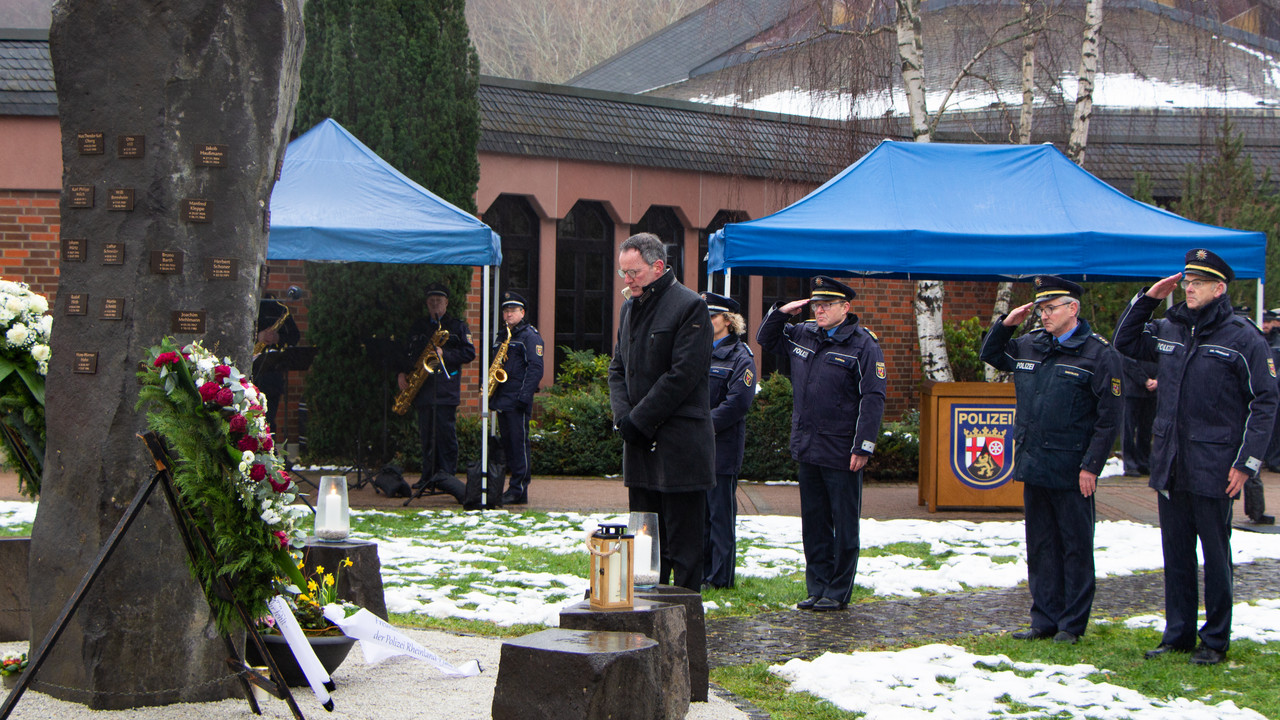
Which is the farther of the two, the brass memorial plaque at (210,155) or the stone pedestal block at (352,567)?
the stone pedestal block at (352,567)

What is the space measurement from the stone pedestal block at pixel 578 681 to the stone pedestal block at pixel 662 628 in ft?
0.86

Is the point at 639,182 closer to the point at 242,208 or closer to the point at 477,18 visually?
the point at 242,208

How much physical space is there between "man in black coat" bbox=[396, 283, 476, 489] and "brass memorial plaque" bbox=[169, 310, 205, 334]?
6.65m

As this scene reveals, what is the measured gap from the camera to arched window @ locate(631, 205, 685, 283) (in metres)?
16.4

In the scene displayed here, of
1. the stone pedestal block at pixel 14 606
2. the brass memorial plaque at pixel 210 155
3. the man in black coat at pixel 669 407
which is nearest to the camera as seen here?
the brass memorial plaque at pixel 210 155

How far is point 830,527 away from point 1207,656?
220cm

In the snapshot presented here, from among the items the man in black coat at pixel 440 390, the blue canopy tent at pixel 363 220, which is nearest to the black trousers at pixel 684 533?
the blue canopy tent at pixel 363 220

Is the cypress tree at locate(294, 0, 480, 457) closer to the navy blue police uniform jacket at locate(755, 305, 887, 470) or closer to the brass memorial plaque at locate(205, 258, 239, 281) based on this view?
the navy blue police uniform jacket at locate(755, 305, 887, 470)

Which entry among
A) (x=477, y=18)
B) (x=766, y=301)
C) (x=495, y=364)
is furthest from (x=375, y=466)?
(x=477, y=18)

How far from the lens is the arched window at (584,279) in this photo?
1595cm

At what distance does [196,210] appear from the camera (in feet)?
15.9

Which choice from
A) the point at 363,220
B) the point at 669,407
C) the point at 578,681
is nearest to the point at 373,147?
the point at 363,220

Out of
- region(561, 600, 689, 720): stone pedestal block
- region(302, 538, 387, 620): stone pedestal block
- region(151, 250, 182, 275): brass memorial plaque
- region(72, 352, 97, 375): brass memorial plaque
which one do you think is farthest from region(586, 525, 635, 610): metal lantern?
region(72, 352, 97, 375): brass memorial plaque

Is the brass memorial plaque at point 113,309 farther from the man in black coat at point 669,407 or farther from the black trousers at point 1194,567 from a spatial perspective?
the black trousers at point 1194,567
